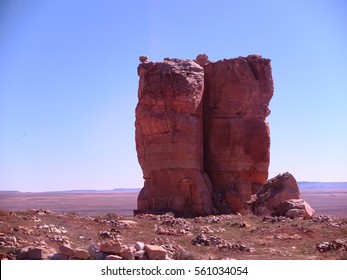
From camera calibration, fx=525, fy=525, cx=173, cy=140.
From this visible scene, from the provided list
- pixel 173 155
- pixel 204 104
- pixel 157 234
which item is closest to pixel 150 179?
pixel 173 155

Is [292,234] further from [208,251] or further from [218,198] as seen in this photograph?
[218,198]

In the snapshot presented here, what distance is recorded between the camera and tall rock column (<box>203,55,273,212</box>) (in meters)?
29.9

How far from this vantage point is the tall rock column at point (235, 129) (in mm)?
29875

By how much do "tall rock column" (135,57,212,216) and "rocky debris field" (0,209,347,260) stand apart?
14.2 ft

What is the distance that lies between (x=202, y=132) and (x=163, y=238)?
44.4ft

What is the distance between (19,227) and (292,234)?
9273 millimetres

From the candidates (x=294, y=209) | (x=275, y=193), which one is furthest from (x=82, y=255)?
(x=275, y=193)

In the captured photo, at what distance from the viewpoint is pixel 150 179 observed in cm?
2786

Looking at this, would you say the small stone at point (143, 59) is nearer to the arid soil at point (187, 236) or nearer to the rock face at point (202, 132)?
the rock face at point (202, 132)

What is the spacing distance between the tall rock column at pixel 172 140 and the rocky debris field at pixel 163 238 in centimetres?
431

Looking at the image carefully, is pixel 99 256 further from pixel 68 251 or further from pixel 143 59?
pixel 143 59

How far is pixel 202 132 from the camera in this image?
98.0 feet

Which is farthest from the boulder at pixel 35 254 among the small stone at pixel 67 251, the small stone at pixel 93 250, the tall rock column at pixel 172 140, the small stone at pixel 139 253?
the tall rock column at pixel 172 140

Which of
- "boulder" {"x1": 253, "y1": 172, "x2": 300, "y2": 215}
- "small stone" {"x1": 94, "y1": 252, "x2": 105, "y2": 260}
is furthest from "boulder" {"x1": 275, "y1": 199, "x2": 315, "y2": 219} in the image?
"small stone" {"x1": 94, "y1": 252, "x2": 105, "y2": 260}
